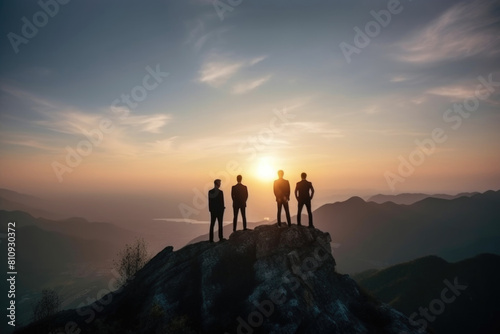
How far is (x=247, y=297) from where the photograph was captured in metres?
19.2

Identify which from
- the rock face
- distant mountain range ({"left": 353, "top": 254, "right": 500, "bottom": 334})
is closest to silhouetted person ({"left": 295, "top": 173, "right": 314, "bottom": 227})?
the rock face

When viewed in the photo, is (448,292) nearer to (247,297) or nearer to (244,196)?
(247,297)

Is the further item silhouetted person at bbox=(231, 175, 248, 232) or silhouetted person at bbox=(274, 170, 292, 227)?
silhouetted person at bbox=(274, 170, 292, 227)

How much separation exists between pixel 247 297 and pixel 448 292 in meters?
120

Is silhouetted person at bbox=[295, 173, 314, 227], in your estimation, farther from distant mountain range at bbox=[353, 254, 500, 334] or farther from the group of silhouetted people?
distant mountain range at bbox=[353, 254, 500, 334]

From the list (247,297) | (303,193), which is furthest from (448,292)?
(247,297)

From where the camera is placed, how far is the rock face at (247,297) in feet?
58.6

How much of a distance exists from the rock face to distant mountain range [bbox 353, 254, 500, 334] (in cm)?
8182

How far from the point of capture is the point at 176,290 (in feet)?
70.0

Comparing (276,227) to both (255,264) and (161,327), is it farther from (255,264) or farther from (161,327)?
(161,327)

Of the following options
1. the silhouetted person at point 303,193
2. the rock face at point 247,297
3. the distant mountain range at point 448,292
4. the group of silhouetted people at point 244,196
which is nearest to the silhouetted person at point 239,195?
the group of silhouetted people at point 244,196

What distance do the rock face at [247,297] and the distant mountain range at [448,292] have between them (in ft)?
268

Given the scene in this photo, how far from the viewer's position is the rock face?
17.9m

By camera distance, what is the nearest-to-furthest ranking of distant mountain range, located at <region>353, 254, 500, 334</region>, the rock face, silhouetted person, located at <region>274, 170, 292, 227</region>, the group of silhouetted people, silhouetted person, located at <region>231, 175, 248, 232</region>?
the rock face
the group of silhouetted people
silhouetted person, located at <region>231, 175, 248, 232</region>
silhouetted person, located at <region>274, 170, 292, 227</region>
distant mountain range, located at <region>353, 254, 500, 334</region>
